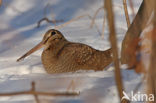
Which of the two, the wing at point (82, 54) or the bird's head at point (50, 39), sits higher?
the bird's head at point (50, 39)

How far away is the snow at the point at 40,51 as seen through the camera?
2732mm

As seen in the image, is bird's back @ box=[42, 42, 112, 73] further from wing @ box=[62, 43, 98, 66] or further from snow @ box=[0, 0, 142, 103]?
snow @ box=[0, 0, 142, 103]

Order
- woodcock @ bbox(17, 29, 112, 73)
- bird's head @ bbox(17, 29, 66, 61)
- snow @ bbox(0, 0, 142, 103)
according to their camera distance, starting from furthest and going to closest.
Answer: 1. bird's head @ bbox(17, 29, 66, 61)
2. woodcock @ bbox(17, 29, 112, 73)
3. snow @ bbox(0, 0, 142, 103)

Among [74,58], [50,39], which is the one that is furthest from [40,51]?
[74,58]

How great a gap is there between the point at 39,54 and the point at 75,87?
218 centimetres

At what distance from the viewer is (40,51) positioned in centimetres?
517

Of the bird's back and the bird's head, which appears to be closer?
the bird's back

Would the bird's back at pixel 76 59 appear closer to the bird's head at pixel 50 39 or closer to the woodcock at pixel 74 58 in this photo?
the woodcock at pixel 74 58

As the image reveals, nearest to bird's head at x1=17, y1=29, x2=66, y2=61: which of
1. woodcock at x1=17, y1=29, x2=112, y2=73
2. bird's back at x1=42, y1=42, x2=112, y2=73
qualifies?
woodcock at x1=17, y1=29, x2=112, y2=73

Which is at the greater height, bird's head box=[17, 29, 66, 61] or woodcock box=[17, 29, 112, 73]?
bird's head box=[17, 29, 66, 61]

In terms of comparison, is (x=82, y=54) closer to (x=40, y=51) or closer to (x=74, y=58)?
(x=74, y=58)

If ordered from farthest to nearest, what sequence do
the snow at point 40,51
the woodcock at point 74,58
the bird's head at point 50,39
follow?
the bird's head at point 50,39 < the woodcock at point 74,58 < the snow at point 40,51

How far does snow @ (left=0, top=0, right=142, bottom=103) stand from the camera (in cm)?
273

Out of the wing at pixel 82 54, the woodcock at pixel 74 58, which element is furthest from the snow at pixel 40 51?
the wing at pixel 82 54
